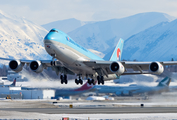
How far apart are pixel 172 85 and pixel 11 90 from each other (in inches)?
2154

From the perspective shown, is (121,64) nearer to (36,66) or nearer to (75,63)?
(75,63)

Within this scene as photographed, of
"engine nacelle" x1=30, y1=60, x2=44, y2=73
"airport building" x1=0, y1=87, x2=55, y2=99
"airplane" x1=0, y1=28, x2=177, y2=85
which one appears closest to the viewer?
"airplane" x1=0, y1=28, x2=177, y2=85

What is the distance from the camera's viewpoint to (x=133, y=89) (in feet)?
268

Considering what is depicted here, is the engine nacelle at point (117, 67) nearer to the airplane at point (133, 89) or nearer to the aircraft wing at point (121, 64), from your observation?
the aircraft wing at point (121, 64)

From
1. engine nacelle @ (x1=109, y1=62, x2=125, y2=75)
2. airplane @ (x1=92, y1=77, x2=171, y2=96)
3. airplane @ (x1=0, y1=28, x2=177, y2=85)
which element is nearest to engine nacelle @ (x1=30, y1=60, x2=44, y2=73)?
airplane @ (x1=0, y1=28, x2=177, y2=85)

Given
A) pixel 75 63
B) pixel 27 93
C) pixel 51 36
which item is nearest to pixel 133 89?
pixel 27 93

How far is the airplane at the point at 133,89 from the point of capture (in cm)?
7354

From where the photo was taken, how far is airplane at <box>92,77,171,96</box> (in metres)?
73.5

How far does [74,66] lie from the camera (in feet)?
151

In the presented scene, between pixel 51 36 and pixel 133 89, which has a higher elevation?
pixel 51 36

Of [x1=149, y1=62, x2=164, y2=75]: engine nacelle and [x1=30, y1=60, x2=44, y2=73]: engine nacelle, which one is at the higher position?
[x1=30, y1=60, x2=44, y2=73]: engine nacelle

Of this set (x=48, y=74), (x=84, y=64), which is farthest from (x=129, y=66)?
(x=48, y=74)

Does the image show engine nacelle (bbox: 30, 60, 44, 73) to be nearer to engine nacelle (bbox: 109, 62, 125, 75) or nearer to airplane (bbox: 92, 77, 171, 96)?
engine nacelle (bbox: 109, 62, 125, 75)

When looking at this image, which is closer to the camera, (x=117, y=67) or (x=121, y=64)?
(x=117, y=67)
